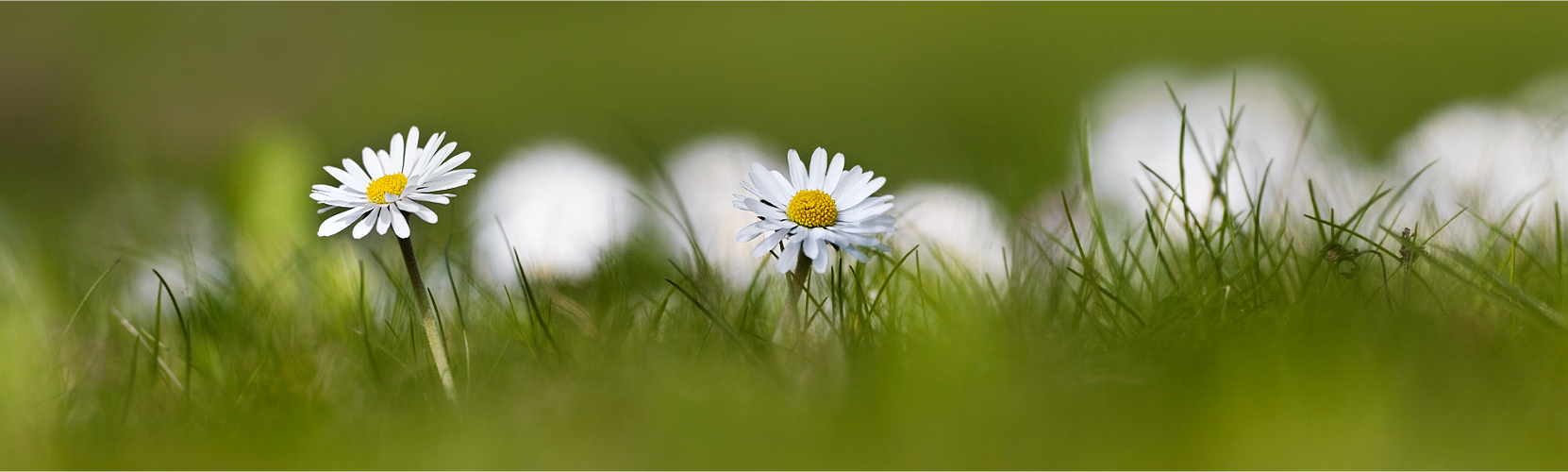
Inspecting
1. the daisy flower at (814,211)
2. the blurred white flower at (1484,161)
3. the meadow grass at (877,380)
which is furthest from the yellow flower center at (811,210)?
the blurred white flower at (1484,161)

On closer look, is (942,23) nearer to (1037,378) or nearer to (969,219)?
(969,219)

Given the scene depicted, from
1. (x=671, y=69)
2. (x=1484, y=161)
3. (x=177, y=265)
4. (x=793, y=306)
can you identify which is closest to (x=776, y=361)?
(x=793, y=306)

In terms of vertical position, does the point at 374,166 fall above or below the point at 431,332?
above

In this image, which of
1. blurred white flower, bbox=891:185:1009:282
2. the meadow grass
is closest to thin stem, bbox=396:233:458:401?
the meadow grass

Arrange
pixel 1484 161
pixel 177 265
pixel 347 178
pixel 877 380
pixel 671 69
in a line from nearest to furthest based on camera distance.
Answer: pixel 877 380
pixel 347 178
pixel 177 265
pixel 1484 161
pixel 671 69

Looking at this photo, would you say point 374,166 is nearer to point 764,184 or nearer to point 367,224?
point 367,224

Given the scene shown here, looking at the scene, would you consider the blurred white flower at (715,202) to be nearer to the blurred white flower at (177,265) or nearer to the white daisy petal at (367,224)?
the white daisy petal at (367,224)
